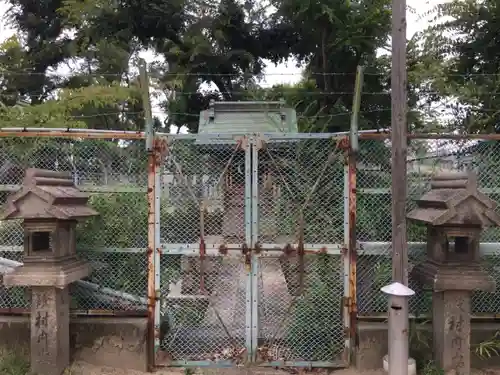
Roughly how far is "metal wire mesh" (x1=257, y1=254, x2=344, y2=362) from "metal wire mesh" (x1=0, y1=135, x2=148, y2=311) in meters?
1.27

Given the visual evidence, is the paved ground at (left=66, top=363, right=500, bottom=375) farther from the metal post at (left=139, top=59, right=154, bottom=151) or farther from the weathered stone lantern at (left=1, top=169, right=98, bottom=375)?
the metal post at (left=139, top=59, right=154, bottom=151)

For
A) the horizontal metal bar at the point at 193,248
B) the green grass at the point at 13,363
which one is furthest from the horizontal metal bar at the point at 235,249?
the green grass at the point at 13,363

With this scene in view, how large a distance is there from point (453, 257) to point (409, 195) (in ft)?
2.27

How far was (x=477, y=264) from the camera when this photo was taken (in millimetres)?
3646

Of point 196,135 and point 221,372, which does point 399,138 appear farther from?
point 221,372

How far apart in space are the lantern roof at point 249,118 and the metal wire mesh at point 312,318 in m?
3.61

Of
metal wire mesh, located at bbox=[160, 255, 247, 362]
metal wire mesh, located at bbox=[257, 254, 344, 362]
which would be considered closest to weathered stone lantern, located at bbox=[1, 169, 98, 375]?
metal wire mesh, located at bbox=[160, 255, 247, 362]

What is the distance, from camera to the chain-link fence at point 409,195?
3996 millimetres

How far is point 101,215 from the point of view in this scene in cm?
413

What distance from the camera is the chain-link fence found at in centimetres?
400

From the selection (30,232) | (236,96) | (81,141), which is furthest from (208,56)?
(30,232)

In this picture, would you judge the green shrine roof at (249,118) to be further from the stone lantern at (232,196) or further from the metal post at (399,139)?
the metal post at (399,139)

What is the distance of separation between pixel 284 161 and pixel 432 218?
1397 mm

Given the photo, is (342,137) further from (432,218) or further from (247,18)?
(247,18)
